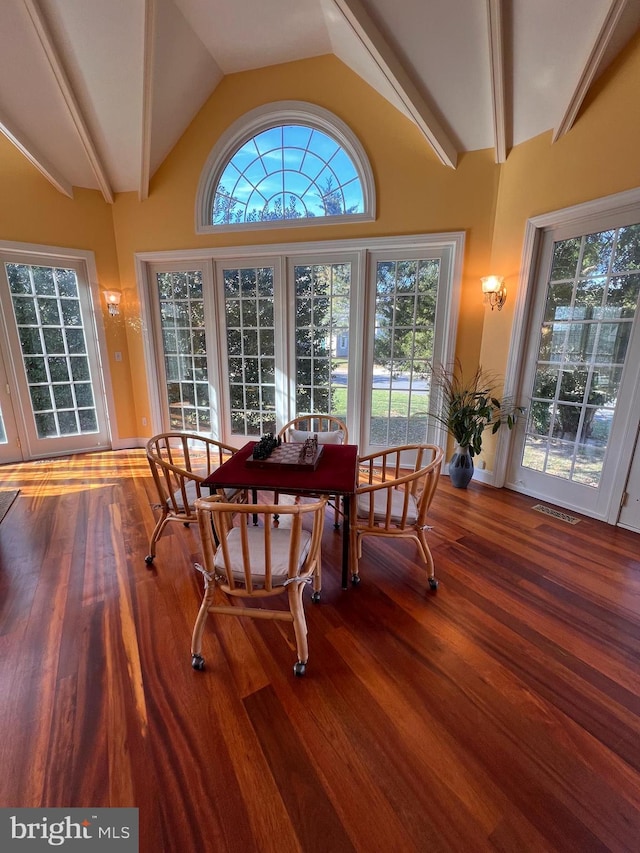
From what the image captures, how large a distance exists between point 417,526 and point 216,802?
4.67 feet

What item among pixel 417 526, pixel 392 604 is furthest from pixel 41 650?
pixel 417 526

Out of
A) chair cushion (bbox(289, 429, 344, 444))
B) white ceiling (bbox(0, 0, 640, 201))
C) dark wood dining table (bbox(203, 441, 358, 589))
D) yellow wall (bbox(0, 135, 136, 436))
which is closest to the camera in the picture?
dark wood dining table (bbox(203, 441, 358, 589))

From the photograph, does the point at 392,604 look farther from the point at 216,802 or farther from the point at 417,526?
the point at 216,802

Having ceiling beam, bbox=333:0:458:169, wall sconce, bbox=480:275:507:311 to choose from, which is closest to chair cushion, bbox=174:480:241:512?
wall sconce, bbox=480:275:507:311

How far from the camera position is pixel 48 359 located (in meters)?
4.16

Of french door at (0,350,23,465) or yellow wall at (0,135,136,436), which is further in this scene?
french door at (0,350,23,465)

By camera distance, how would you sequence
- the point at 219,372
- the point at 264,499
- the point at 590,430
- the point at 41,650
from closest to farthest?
1. the point at 41,650
2. the point at 590,430
3. the point at 264,499
4. the point at 219,372

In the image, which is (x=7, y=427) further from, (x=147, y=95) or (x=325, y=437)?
(x=325, y=437)

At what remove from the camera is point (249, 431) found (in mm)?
4445

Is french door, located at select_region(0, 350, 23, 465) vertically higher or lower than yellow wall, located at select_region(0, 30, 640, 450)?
lower

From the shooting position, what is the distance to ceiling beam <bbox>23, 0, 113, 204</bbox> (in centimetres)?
260

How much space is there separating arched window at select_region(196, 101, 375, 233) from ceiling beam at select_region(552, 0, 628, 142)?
59.2 inches

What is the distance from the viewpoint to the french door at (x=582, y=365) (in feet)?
8.59

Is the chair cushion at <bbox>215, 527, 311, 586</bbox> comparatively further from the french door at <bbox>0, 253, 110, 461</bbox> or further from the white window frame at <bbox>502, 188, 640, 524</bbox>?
the french door at <bbox>0, 253, 110, 461</bbox>
